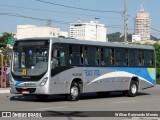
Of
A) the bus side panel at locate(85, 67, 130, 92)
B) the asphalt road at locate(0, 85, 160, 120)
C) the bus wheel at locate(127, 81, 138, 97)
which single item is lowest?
the asphalt road at locate(0, 85, 160, 120)

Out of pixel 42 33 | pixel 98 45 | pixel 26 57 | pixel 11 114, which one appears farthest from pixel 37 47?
pixel 42 33

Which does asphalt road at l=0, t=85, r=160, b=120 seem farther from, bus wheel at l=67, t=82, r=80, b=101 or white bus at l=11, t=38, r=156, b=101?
white bus at l=11, t=38, r=156, b=101

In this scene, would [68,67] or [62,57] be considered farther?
[68,67]

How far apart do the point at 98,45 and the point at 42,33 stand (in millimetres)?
129973

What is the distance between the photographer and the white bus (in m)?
20.9

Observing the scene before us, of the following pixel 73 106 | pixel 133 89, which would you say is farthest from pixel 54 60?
pixel 133 89

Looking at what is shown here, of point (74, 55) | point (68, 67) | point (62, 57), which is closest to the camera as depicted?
point (62, 57)

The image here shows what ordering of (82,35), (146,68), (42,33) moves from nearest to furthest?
(146,68)
(82,35)
(42,33)

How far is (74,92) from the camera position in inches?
877

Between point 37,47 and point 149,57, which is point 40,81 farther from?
point 149,57

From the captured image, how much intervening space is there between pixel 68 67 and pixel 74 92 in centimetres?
135

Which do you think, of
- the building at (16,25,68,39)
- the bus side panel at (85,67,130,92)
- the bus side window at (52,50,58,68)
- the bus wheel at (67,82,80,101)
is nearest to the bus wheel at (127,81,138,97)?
the bus side panel at (85,67,130,92)

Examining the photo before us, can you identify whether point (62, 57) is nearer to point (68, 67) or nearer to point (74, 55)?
point (68, 67)

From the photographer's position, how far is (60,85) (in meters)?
21.4
